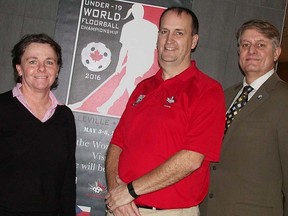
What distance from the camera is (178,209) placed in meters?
2.00

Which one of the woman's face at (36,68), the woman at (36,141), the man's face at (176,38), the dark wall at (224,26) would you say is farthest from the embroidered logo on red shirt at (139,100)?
the dark wall at (224,26)

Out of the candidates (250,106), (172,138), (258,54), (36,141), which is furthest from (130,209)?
(258,54)

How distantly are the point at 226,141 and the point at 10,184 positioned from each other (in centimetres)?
124

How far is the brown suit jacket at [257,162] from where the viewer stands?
7.00ft

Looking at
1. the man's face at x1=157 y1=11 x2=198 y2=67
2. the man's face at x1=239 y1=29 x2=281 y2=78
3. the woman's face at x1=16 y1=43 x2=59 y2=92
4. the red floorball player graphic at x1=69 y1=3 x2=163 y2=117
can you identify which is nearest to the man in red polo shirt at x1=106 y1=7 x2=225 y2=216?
the man's face at x1=157 y1=11 x2=198 y2=67

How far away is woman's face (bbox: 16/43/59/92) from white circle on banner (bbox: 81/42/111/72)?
3.32 ft

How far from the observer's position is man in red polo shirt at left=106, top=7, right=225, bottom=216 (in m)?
1.92

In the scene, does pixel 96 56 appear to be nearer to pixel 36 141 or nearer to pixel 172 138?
pixel 36 141

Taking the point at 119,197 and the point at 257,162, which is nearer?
the point at 119,197

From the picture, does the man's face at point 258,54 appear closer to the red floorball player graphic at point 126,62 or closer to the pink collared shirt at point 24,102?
the red floorball player graphic at point 126,62

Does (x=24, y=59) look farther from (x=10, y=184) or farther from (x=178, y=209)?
(x=178, y=209)

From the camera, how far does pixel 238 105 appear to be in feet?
7.64

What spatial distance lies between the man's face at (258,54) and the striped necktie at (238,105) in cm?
11

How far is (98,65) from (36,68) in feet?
3.66
